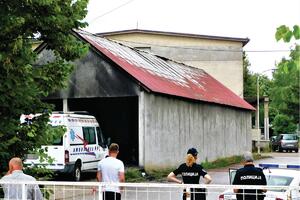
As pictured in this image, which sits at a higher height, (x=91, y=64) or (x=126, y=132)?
(x=91, y=64)

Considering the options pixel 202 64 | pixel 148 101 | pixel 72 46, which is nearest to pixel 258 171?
pixel 72 46

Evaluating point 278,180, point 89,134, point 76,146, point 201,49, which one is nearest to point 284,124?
point 201,49

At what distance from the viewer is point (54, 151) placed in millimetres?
19562

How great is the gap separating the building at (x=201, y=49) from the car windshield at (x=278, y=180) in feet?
127

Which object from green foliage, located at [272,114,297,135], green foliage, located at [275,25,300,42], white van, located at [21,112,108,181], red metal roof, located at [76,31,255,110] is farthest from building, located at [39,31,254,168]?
green foliage, located at [272,114,297,135]

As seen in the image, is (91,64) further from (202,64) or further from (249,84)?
(249,84)

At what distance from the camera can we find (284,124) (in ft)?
239

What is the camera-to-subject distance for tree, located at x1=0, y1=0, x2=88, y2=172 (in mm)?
9109

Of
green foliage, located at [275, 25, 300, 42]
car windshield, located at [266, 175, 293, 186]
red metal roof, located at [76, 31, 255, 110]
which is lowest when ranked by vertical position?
car windshield, located at [266, 175, 293, 186]

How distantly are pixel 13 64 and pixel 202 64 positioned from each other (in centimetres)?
4173

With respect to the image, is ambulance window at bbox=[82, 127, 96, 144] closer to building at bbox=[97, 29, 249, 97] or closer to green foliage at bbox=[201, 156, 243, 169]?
green foliage at bbox=[201, 156, 243, 169]

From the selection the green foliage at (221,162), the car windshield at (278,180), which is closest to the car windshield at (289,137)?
the green foliage at (221,162)

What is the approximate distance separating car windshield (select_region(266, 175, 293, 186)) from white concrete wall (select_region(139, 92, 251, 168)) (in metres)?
13.2

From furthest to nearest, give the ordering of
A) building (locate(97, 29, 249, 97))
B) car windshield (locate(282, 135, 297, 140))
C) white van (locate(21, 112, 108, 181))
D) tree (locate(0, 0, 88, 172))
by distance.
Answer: car windshield (locate(282, 135, 297, 140))
building (locate(97, 29, 249, 97))
white van (locate(21, 112, 108, 181))
tree (locate(0, 0, 88, 172))
